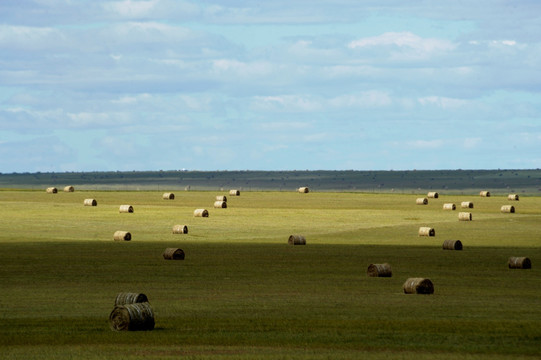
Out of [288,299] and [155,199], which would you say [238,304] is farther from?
[155,199]

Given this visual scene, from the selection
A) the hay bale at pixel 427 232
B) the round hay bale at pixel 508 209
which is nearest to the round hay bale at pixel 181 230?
the hay bale at pixel 427 232

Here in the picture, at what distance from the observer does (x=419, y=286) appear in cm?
3578

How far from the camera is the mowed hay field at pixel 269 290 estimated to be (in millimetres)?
24812

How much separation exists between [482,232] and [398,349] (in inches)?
2213

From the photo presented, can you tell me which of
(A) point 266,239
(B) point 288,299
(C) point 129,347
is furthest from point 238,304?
(A) point 266,239

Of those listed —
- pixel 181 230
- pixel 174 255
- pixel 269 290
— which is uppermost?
pixel 181 230

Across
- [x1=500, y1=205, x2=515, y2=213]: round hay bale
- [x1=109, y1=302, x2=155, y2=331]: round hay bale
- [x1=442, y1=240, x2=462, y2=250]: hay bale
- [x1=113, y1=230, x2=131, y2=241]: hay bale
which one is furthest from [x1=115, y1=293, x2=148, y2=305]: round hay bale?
[x1=500, y1=205, x2=515, y2=213]: round hay bale

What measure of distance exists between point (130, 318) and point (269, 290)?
12085 mm

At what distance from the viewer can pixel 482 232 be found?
78875 mm

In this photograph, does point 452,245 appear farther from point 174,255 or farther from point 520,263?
point 174,255

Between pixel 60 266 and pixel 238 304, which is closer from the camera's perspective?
pixel 238 304

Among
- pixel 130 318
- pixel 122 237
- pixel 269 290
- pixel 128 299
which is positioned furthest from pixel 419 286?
pixel 122 237

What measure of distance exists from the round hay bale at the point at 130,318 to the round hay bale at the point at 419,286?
12.2 m

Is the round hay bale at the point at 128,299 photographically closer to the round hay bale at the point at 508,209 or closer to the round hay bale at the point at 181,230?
the round hay bale at the point at 181,230
